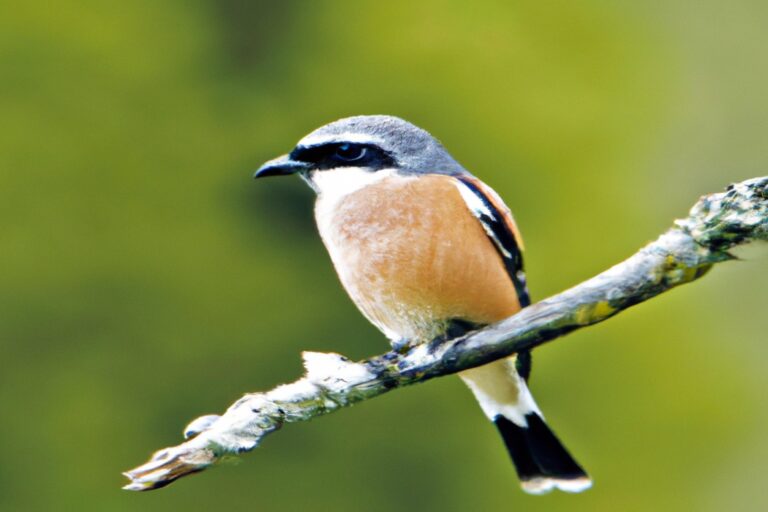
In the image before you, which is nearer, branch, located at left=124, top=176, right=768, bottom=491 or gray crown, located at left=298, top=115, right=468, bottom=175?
branch, located at left=124, top=176, right=768, bottom=491

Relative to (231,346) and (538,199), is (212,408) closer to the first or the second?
(231,346)

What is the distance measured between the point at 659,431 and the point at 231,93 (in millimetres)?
2792

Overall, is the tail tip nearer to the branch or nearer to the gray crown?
the branch

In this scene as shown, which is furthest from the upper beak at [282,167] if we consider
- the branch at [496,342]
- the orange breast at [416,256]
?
the branch at [496,342]

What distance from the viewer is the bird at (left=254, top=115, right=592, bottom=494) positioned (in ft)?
8.55

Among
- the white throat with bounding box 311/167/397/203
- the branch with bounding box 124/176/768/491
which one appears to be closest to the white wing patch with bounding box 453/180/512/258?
the white throat with bounding box 311/167/397/203

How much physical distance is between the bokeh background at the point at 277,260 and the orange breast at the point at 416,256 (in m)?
2.59

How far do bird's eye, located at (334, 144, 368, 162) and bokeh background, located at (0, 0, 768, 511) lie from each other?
2.62 m

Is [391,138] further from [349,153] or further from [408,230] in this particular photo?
[408,230]

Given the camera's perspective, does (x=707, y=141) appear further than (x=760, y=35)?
No

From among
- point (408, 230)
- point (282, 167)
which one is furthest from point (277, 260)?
point (408, 230)

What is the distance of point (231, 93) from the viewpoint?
5.85m

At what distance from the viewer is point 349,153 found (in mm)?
2736

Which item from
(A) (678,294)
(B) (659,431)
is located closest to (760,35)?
(A) (678,294)
